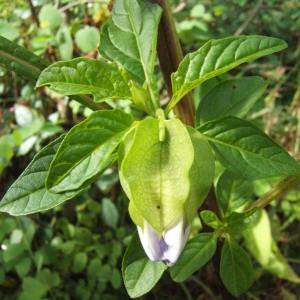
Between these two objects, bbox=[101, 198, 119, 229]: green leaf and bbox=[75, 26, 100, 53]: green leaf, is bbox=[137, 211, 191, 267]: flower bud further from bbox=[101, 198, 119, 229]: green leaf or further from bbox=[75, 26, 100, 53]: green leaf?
bbox=[75, 26, 100, 53]: green leaf

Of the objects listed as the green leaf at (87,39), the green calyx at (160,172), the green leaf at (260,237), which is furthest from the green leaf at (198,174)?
the green leaf at (87,39)

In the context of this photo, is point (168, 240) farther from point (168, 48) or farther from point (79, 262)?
point (79, 262)

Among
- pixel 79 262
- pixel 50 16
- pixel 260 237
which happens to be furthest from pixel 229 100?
pixel 50 16

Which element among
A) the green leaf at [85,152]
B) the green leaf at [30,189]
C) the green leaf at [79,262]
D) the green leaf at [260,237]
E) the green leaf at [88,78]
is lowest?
the green leaf at [260,237]

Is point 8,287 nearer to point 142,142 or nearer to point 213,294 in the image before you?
point 213,294

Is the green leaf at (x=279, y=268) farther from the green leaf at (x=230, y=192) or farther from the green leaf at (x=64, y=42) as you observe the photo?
the green leaf at (x=64, y=42)
